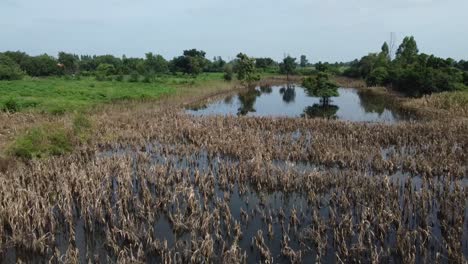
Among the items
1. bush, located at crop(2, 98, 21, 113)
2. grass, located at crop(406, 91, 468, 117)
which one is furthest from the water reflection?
bush, located at crop(2, 98, 21, 113)

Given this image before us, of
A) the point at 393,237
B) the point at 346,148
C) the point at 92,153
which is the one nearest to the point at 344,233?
the point at 393,237

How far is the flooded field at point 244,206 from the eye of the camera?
11867 mm

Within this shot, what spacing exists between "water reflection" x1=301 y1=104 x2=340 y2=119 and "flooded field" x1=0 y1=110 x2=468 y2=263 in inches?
724

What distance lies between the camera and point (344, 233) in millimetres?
12609

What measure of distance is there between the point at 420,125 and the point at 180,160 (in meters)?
17.0

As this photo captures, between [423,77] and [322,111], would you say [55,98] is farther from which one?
[423,77]

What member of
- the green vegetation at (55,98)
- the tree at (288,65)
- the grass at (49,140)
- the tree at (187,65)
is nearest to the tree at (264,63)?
the tree at (288,65)

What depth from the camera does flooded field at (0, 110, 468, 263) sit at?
467 inches

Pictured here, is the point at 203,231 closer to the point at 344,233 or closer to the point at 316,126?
the point at 344,233

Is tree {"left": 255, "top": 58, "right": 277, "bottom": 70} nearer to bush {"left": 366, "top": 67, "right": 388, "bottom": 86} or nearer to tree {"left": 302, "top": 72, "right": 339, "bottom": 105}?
bush {"left": 366, "top": 67, "right": 388, "bottom": 86}

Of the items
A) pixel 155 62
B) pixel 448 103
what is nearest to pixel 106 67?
pixel 155 62

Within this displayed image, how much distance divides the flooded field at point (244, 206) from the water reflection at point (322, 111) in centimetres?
1839

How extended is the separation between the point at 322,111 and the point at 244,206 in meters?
32.8

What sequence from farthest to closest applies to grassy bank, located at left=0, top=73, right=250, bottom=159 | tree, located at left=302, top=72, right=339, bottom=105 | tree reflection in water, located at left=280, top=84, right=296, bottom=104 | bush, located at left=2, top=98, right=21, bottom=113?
tree reflection in water, located at left=280, top=84, right=296, bottom=104, tree, located at left=302, top=72, right=339, bottom=105, bush, located at left=2, top=98, right=21, bottom=113, grassy bank, located at left=0, top=73, right=250, bottom=159
